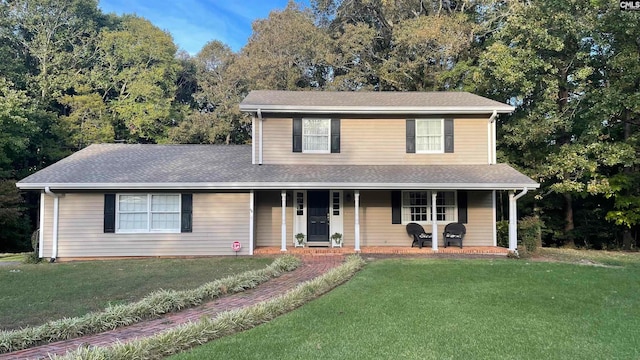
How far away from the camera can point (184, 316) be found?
635 centimetres

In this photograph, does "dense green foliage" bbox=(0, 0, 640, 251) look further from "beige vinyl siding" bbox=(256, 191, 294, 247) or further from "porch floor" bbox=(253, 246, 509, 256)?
"beige vinyl siding" bbox=(256, 191, 294, 247)

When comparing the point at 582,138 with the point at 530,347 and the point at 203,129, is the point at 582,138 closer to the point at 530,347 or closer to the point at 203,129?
the point at 530,347

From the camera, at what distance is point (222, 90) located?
2692 cm

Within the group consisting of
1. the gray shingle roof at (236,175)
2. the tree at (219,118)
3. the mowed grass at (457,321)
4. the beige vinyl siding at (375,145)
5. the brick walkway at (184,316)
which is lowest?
the brick walkway at (184,316)

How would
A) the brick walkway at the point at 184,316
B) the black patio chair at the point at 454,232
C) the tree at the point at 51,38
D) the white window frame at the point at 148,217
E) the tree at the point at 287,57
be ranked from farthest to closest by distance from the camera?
the tree at the point at 51,38, the tree at the point at 287,57, the black patio chair at the point at 454,232, the white window frame at the point at 148,217, the brick walkway at the point at 184,316

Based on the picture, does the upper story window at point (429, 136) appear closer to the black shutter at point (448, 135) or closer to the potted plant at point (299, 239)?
the black shutter at point (448, 135)

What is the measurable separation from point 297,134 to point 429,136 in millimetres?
4453

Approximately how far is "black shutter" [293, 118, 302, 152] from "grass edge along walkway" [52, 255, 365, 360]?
7.32 metres

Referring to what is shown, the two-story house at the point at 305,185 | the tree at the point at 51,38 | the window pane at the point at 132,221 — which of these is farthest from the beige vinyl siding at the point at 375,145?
the tree at the point at 51,38

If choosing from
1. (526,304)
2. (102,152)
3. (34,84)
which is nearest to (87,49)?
(34,84)

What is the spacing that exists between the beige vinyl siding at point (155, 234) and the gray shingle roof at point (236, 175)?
63cm

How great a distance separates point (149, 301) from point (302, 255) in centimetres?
613

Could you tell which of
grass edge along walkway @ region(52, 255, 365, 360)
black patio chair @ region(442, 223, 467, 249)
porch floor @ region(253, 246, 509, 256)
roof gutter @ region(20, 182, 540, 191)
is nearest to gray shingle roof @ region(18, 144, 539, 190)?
roof gutter @ region(20, 182, 540, 191)

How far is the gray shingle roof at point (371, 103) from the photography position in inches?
545
